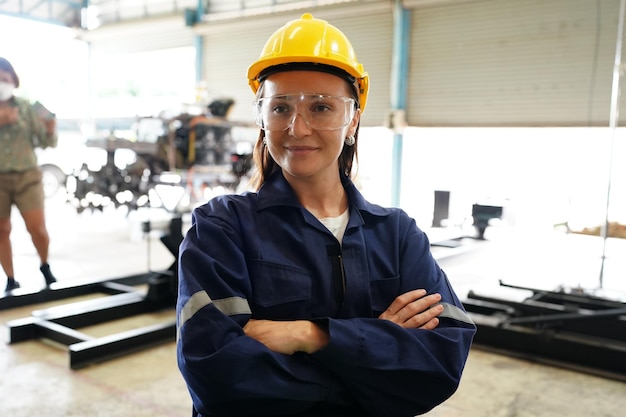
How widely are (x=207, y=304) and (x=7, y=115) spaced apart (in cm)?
357

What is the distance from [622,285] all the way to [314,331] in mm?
5505

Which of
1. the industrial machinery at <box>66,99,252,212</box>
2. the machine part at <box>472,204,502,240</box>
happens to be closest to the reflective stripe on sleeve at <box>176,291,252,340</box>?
the machine part at <box>472,204,502,240</box>

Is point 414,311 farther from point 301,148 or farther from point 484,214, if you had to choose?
point 484,214

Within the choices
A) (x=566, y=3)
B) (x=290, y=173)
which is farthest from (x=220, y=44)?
(x=290, y=173)

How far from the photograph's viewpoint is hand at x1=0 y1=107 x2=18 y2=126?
394 centimetres

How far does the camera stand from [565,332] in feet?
11.8

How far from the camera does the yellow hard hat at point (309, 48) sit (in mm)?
1303

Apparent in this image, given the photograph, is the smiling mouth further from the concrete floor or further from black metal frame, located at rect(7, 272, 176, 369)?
black metal frame, located at rect(7, 272, 176, 369)

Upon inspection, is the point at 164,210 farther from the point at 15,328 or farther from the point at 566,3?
the point at 566,3

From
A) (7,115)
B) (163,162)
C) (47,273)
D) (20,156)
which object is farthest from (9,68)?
(163,162)

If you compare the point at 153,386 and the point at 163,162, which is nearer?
the point at 153,386

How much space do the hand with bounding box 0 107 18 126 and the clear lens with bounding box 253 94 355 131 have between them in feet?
11.3

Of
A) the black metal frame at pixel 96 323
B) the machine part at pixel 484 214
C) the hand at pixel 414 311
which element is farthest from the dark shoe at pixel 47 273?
the machine part at pixel 484 214

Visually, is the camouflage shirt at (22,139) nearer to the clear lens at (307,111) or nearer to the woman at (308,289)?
the woman at (308,289)
